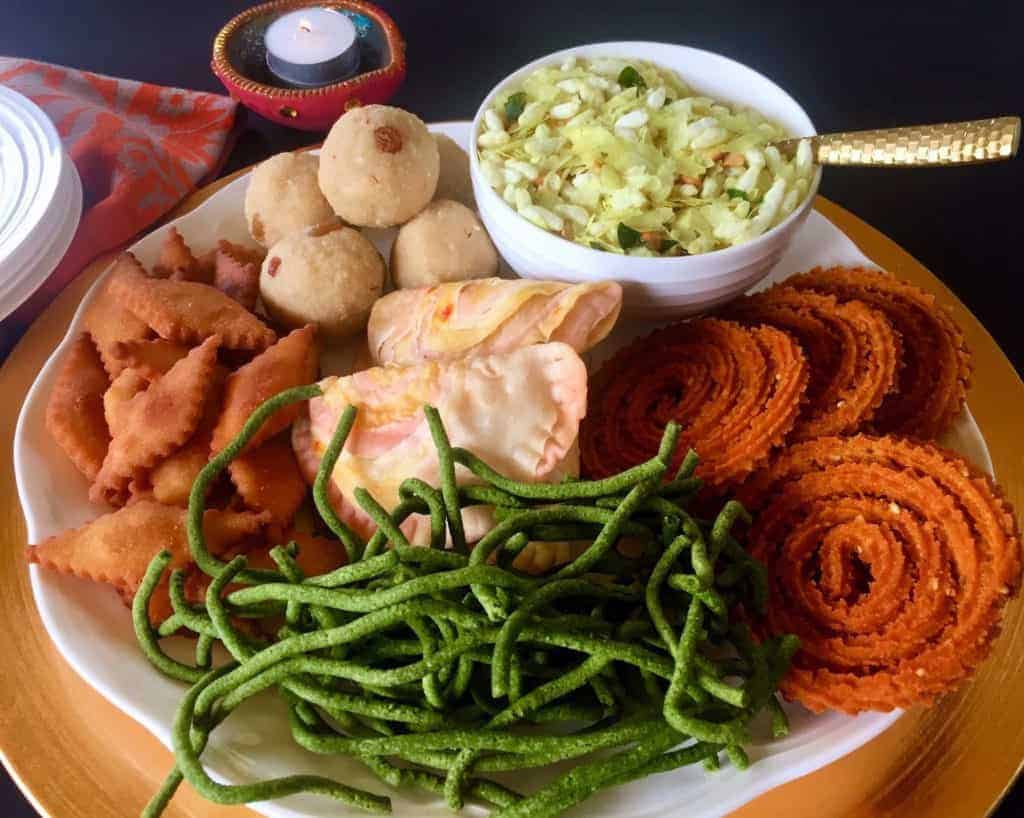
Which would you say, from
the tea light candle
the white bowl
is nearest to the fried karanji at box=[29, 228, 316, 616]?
the white bowl

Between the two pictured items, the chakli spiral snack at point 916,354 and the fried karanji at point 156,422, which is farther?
the chakli spiral snack at point 916,354

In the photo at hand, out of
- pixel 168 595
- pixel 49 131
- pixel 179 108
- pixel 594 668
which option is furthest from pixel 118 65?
pixel 594 668

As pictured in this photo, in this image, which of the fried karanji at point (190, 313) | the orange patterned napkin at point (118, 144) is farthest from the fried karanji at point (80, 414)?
the orange patterned napkin at point (118, 144)

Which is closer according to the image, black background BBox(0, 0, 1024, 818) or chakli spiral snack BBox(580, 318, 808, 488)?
chakli spiral snack BBox(580, 318, 808, 488)

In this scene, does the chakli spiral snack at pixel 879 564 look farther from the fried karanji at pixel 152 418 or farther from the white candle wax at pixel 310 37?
the white candle wax at pixel 310 37

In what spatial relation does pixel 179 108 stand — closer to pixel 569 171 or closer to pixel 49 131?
pixel 49 131

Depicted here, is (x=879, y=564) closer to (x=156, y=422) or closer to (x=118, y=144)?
(x=156, y=422)

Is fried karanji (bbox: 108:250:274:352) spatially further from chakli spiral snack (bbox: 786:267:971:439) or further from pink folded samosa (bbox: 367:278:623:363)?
chakli spiral snack (bbox: 786:267:971:439)

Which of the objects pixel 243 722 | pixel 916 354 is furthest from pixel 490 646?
pixel 916 354
